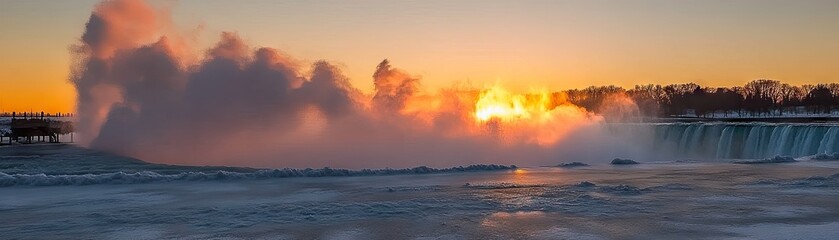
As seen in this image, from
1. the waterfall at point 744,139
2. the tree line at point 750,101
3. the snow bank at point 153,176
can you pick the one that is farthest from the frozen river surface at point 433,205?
the tree line at point 750,101

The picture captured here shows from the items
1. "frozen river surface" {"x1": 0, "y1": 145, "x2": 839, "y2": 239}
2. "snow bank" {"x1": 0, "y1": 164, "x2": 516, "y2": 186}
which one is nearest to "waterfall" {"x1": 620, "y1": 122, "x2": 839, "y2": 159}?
"frozen river surface" {"x1": 0, "y1": 145, "x2": 839, "y2": 239}

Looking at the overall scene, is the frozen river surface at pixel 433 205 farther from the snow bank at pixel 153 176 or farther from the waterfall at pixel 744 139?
the waterfall at pixel 744 139

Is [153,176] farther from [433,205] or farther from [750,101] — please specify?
[750,101]

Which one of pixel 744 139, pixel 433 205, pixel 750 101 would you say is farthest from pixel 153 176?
pixel 750 101

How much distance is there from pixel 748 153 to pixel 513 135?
1381 cm

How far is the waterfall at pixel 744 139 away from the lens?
111 ft

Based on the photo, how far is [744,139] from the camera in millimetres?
38375

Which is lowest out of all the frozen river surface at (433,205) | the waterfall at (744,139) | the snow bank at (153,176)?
the frozen river surface at (433,205)

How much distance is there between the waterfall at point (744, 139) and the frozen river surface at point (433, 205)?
14216 millimetres

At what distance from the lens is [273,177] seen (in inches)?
790

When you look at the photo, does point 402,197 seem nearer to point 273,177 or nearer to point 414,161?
point 273,177

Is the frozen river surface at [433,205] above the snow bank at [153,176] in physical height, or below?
below

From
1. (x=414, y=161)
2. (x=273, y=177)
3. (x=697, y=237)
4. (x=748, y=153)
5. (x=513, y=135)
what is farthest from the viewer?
(x=748, y=153)

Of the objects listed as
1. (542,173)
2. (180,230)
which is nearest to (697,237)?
(180,230)
